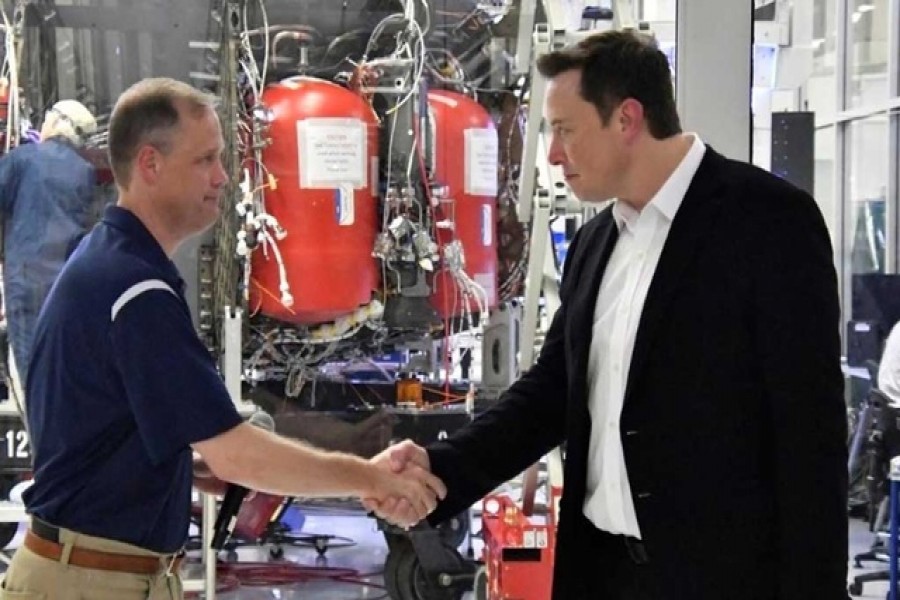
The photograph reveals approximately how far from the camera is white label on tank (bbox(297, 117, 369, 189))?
14.2ft

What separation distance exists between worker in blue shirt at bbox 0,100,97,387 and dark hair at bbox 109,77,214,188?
2.51 meters

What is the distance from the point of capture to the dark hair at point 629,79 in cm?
208

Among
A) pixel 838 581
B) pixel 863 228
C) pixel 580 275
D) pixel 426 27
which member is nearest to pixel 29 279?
pixel 426 27

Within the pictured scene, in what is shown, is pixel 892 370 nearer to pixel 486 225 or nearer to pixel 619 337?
pixel 486 225

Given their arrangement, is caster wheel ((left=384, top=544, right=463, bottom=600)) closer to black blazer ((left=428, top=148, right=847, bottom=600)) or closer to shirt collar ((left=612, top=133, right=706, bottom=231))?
black blazer ((left=428, top=148, right=847, bottom=600))

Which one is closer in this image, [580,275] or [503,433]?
[580,275]

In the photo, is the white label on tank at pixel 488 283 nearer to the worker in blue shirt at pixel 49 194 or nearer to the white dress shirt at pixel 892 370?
the worker in blue shirt at pixel 49 194

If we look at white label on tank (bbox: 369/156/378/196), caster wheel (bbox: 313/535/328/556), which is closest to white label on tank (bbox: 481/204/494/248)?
white label on tank (bbox: 369/156/378/196)

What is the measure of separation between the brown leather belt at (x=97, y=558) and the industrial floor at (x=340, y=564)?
8.39 feet

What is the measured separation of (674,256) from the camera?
1967 millimetres

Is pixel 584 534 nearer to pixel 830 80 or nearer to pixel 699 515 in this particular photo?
pixel 699 515

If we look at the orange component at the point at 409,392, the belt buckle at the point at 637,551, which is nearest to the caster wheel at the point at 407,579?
the orange component at the point at 409,392

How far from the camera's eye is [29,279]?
4.57 meters

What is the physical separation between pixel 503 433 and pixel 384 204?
6.90 ft
